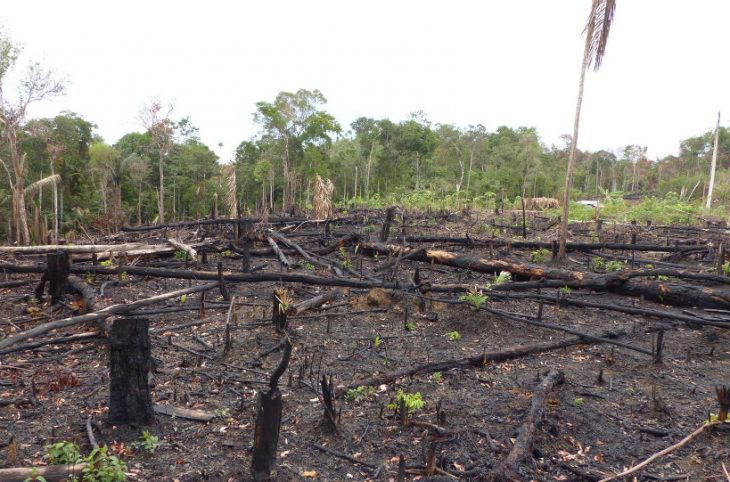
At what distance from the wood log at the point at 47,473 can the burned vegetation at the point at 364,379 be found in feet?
0.04

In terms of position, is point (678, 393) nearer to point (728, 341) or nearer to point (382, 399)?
point (728, 341)

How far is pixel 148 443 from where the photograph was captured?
11.5ft

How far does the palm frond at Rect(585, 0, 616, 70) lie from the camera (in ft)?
32.2

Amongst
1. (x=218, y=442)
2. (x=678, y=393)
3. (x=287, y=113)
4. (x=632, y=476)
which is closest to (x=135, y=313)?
(x=218, y=442)

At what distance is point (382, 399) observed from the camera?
4398 millimetres

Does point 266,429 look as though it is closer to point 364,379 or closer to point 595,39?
point 364,379

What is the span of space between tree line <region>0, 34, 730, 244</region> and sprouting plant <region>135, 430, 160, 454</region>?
21.1 meters

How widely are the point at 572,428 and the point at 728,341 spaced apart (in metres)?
3.60

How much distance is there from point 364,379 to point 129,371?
2067 mm

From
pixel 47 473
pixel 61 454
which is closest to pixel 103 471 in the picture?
pixel 47 473

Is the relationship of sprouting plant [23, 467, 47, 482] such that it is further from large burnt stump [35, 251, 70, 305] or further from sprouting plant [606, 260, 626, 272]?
sprouting plant [606, 260, 626, 272]

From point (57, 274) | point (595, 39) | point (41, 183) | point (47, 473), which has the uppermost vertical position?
point (595, 39)

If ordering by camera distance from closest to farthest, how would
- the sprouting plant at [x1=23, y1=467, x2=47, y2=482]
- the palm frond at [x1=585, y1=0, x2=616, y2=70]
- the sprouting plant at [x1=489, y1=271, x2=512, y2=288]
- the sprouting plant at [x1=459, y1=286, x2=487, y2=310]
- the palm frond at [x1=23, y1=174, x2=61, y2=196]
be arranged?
the sprouting plant at [x1=23, y1=467, x2=47, y2=482]
the sprouting plant at [x1=459, y1=286, x2=487, y2=310]
the sprouting plant at [x1=489, y1=271, x2=512, y2=288]
the palm frond at [x1=585, y1=0, x2=616, y2=70]
the palm frond at [x1=23, y1=174, x2=61, y2=196]

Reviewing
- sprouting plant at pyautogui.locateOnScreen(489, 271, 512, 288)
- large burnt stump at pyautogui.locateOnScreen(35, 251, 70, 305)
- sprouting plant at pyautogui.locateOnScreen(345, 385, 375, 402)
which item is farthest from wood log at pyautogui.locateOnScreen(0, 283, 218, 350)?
sprouting plant at pyautogui.locateOnScreen(489, 271, 512, 288)
